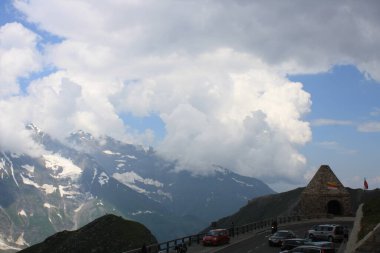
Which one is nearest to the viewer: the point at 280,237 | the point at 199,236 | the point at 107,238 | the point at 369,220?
the point at 369,220

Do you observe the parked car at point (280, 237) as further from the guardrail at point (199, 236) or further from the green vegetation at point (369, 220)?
the guardrail at point (199, 236)

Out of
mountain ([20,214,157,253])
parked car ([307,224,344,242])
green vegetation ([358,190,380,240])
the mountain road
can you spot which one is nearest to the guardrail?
the mountain road

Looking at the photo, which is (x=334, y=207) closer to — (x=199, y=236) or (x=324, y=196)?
(x=324, y=196)

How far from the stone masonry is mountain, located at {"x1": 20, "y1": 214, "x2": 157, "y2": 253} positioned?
108 feet

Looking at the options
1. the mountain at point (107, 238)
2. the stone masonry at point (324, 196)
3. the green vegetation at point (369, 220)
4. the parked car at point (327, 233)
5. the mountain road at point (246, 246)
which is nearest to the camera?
the green vegetation at point (369, 220)

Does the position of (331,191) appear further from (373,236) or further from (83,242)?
(373,236)

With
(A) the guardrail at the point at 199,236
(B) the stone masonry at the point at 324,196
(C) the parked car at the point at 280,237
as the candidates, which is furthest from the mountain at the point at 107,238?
(B) the stone masonry at the point at 324,196

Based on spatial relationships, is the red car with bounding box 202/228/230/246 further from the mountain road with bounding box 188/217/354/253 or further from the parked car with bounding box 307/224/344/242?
the parked car with bounding box 307/224/344/242

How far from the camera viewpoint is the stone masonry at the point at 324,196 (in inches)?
3216

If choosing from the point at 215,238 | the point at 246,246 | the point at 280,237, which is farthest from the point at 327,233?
the point at 215,238

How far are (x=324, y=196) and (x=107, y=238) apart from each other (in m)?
39.6

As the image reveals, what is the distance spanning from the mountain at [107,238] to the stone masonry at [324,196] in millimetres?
32797

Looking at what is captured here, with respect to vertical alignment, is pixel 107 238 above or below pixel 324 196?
below

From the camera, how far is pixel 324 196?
81875 mm
